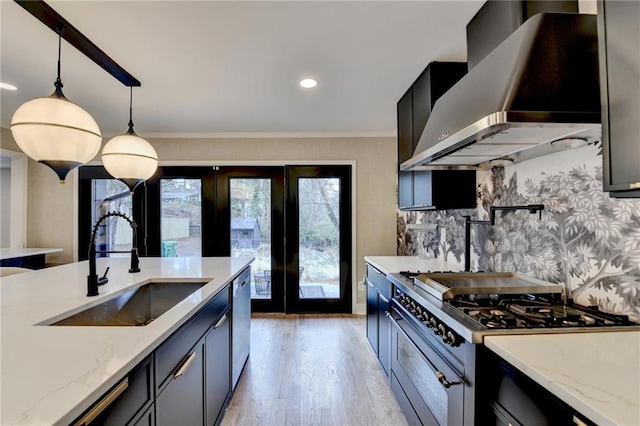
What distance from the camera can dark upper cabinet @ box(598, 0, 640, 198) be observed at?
2.86ft

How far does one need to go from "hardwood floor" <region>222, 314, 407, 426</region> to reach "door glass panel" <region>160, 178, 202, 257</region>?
1569 mm

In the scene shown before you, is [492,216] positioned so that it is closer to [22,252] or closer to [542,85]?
[542,85]

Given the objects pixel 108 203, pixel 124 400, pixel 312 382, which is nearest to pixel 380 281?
pixel 312 382

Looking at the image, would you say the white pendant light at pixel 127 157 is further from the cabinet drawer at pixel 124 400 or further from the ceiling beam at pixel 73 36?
the cabinet drawer at pixel 124 400

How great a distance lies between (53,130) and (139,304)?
112cm

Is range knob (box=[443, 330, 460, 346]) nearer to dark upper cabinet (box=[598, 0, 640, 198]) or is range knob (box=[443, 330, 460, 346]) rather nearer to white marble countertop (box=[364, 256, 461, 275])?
dark upper cabinet (box=[598, 0, 640, 198])

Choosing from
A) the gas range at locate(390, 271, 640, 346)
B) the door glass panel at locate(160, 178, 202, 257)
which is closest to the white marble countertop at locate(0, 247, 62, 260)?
the door glass panel at locate(160, 178, 202, 257)

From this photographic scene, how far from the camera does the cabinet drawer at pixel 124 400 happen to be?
2.59ft

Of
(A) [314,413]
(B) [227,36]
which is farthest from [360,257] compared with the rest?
(B) [227,36]

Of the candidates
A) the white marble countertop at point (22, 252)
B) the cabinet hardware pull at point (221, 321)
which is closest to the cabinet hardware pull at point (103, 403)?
the cabinet hardware pull at point (221, 321)

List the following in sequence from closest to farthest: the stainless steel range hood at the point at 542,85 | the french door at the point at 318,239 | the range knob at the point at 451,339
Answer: the stainless steel range hood at the point at 542,85
the range knob at the point at 451,339
the french door at the point at 318,239

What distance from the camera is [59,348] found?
1.00 meters

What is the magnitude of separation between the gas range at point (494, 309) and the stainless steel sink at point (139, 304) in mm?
1441

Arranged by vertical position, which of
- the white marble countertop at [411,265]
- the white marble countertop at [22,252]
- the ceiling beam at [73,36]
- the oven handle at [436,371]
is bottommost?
the oven handle at [436,371]
